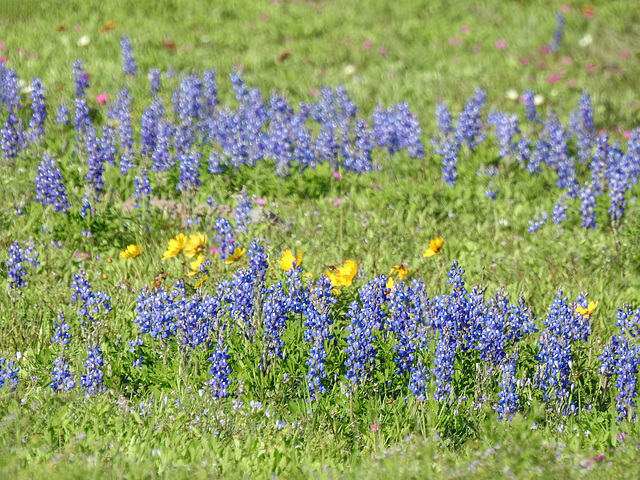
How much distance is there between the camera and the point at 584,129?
643 centimetres

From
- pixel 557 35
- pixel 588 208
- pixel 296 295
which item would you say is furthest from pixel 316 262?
pixel 557 35

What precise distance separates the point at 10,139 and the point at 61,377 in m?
2.84

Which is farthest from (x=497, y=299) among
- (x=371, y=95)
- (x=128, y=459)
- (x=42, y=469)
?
(x=371, y=95)

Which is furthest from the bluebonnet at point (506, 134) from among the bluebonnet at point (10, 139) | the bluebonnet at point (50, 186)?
the bluebonnet at point (10, 139)

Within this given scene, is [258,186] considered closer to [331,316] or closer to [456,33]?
[331,316]

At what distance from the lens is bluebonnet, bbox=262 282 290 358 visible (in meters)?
3.40

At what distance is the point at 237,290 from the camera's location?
11.5 ft

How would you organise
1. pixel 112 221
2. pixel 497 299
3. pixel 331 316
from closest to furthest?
pixel 497 299, pixel 331 316, pixel 112 221

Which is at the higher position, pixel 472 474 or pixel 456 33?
pixel 456 33

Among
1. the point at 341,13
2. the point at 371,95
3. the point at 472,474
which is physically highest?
the point at 341,13

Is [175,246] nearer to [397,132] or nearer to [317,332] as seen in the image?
[317,332]

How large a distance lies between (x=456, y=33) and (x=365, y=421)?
760cm

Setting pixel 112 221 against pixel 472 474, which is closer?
pixel 472 474

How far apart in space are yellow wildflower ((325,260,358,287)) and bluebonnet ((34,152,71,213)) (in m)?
2.07
